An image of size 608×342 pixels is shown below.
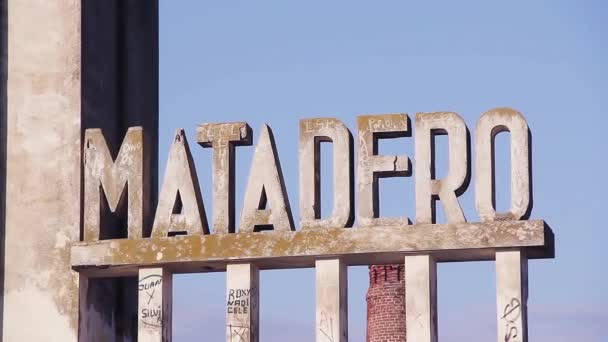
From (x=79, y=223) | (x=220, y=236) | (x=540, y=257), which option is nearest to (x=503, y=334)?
(x=540, y=257)

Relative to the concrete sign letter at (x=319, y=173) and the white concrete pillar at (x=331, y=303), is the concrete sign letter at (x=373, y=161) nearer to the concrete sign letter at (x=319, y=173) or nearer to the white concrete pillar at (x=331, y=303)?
the concrete sign letter at (x=319, y=173)

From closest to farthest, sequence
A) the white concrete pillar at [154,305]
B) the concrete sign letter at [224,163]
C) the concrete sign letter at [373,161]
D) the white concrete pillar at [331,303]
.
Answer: the white concrete pillar at [331,303] < the concrete sign letter at [373,161] < the white concrete pillar at [154,305] < the concrete sign letter at [224,163]

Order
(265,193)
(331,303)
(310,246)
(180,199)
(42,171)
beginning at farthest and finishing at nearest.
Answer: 1. (42,171)
2. (180,199)
3. (265,193)
4. (310,246)
5. (331,303)

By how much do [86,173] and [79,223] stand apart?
1.93 feet

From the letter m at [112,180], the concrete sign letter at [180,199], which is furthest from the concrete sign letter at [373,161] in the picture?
the letter m at [112,180]

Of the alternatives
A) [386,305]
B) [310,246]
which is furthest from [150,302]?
[386,305]

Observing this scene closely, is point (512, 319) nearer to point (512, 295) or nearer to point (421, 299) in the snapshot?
point (512, 295)

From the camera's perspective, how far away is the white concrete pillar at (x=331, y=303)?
22.5 m

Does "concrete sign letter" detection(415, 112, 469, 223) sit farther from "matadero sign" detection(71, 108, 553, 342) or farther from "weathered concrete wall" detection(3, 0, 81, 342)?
"weathered concrete wall" detection(3, 0, 81, 342)

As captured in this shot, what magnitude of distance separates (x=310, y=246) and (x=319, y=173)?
0.92 meters

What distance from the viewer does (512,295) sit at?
72.1ft

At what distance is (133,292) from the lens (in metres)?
25.0

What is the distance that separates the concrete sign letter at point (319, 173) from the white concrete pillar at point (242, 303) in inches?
33.3

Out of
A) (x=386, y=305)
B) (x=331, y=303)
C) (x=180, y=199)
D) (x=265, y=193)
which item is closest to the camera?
(x=331, y=303)
